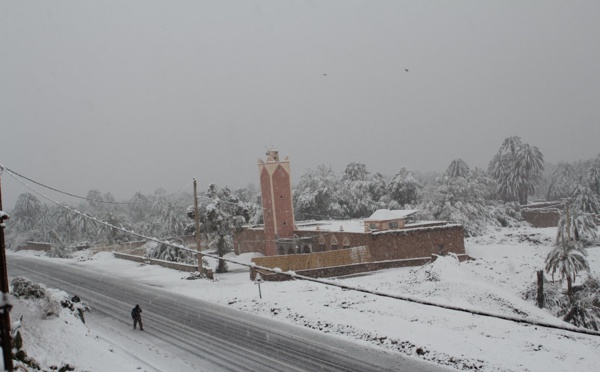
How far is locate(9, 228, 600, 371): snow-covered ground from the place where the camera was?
15.4 metres

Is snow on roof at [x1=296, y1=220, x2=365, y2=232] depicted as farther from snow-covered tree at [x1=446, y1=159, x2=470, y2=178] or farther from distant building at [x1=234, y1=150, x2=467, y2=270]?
snow-covered tree at [x1=446, y1=159, x2=470, y2=178]

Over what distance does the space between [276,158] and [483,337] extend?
3143 centimetres

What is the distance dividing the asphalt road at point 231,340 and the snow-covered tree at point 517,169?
62008 mm

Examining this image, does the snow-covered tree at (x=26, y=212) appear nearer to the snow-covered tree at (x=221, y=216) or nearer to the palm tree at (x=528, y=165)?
the snow-covered tree at (x=221, y=216)

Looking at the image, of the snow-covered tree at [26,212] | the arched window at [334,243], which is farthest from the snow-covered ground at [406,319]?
the snow-covered tree at [26,212]

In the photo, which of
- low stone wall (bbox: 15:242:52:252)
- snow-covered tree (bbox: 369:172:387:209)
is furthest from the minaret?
low stone wall (bbox: 15:242:52:252)

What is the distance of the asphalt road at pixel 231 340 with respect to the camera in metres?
16.7

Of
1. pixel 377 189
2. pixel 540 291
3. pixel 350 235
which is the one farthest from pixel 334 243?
pixel 377 189

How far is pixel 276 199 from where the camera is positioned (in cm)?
4634

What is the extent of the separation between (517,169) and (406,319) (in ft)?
201

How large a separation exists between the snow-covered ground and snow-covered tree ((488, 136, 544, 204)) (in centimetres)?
3788

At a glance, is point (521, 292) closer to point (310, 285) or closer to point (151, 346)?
point (310, 285)

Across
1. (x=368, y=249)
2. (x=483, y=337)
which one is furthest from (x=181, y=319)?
(x=368, y=249)

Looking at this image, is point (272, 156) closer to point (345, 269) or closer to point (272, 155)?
point (272, 155)
